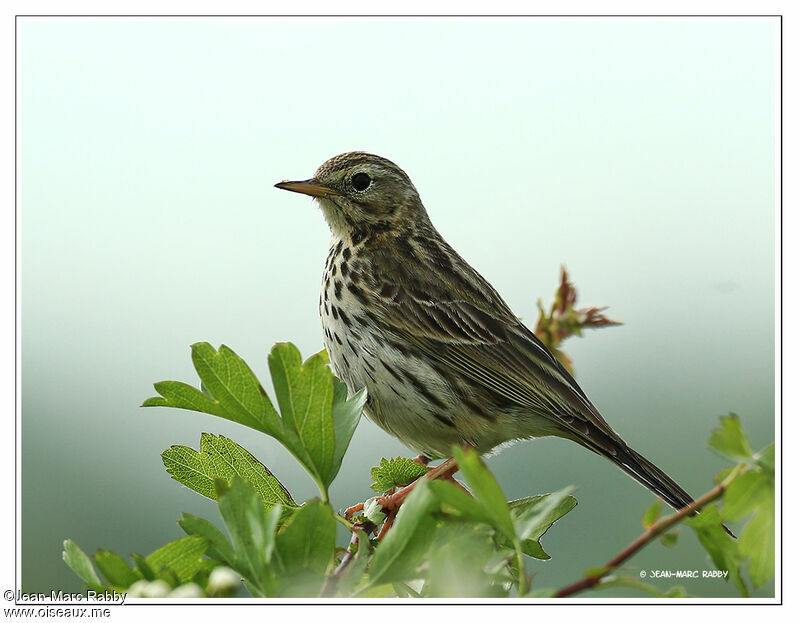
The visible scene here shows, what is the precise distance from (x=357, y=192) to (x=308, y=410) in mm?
2454

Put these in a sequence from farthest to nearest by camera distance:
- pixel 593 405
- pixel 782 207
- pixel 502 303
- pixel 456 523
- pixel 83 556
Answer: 1. pixel 502 303
2. pixel 593 405
3. pixel 782 207
4. pixel 83 556
5. pixel 456 523

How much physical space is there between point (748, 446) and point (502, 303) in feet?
8.47

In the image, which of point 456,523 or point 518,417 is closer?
point 456,523

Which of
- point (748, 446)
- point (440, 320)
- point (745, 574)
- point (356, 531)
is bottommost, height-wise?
point (745, 574)

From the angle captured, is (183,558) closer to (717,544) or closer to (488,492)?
(488,492)

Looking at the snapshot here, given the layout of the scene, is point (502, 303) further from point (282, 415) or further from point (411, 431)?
point (282, 415)

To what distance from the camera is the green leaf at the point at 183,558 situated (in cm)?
165

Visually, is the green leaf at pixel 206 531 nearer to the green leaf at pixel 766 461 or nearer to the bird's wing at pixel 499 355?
the green leaf at pixel 766 461

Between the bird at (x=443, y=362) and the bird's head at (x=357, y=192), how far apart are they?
0.18 ft

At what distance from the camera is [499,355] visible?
11.6ft

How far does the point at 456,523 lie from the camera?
1.53 meters

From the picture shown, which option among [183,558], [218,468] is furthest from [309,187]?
[183,558]

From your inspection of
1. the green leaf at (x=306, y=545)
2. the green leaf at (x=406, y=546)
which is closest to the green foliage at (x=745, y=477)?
the green leaf at (x=406, y=546)

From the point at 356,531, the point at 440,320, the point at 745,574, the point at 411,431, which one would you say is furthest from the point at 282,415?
the point at 440,320
